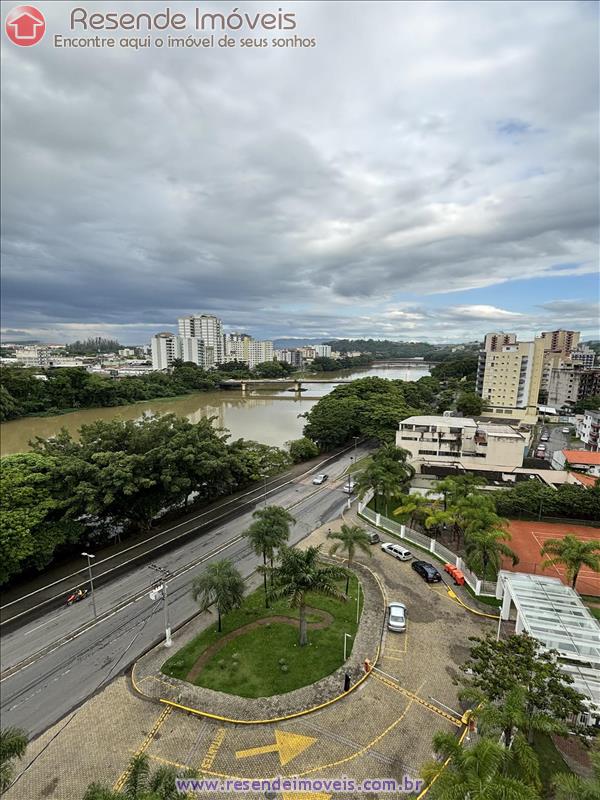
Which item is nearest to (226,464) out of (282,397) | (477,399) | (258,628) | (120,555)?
(120,555)

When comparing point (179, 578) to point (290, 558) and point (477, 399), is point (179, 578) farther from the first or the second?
point (477, 399)

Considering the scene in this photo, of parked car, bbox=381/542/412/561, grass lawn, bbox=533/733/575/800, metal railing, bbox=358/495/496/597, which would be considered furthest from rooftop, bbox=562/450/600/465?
grass lawn, bbox=533/733/575/800

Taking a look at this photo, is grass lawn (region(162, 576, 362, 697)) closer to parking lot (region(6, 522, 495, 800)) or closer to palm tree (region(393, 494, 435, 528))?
parking lot (region(6, 522, 495, 800))

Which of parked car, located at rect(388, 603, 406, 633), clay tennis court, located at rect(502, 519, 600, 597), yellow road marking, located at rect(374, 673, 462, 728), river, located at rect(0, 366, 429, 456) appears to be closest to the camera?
yellow road marking, located at rect(374, 673, 462, 728)

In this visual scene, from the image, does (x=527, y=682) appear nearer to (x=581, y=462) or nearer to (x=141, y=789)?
(x=141, y=789)

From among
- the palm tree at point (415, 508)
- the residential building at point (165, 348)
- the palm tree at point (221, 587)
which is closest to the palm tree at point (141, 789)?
the palm tree at point (221, 587)

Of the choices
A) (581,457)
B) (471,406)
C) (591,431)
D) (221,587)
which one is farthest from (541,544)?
(471,406)

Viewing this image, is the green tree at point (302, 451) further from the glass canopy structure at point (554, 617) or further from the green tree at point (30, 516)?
the glass canopy structure at point (554, 617)
